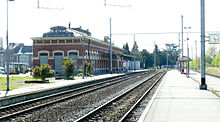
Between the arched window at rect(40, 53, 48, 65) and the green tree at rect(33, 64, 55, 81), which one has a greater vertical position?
the arched window at rect(40, 53, 48, 65)

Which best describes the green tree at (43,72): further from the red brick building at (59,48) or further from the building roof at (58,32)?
the building roof at (58,32)

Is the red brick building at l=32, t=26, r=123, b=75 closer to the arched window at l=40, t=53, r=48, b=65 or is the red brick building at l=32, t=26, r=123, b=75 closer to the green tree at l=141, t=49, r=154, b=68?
the arched window at l=40, t=53, r=48, b=65

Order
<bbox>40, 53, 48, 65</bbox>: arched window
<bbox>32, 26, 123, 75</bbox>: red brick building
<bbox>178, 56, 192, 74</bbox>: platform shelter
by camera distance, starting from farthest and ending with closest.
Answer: <bbox>40, 53, 48, 65</bbox>: arched window
<bbox>32, 26, 123, 75</bbox>: red brick building
<bbox>178, 56, 192, 74</bbox>: platform shelter

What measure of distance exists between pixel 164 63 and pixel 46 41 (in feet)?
343

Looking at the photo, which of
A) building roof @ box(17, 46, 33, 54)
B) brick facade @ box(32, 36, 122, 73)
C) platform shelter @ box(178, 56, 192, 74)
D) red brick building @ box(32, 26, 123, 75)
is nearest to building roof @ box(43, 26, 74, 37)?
red brick building @ box(32, 26, 123, 75)

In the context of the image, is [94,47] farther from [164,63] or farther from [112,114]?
[164,63]

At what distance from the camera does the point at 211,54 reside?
124 m

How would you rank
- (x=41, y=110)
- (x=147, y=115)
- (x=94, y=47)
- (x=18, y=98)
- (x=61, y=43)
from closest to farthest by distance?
(x=147, y=115) < (x=41, y=110) < (x=18, y=98) < (x=61, y=43) < (x=94, y=47)

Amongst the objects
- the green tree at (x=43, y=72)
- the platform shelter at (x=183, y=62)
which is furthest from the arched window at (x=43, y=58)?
the green tree at (x=43, y=72)

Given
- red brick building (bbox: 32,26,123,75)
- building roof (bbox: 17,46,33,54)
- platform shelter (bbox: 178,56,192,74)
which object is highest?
building roof (bbox: 17,46,33,54)

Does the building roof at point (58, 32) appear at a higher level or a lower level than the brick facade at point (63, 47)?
higher

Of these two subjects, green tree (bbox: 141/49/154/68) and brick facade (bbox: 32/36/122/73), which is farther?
green tree (bbox: 141/49/154/68)

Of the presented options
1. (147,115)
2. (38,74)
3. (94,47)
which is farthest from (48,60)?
(147,115)

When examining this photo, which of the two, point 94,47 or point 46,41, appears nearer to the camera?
point 46,41
